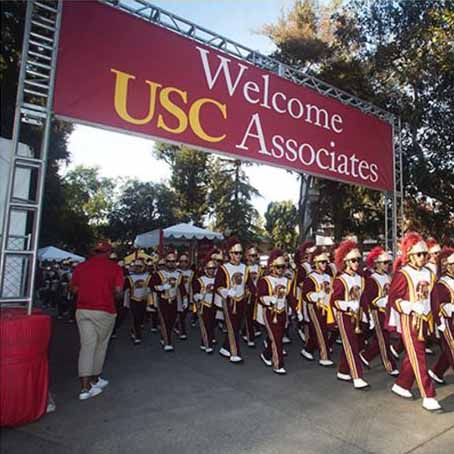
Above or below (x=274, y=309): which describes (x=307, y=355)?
below

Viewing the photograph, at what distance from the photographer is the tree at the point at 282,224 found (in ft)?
106

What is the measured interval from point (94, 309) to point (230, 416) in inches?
74.6

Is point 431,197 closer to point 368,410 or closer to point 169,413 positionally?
point 368,410

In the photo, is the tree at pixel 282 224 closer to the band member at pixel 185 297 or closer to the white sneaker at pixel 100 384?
the band member at pixel 185 297

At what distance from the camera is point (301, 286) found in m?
7.46

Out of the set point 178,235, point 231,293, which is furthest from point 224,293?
point 178,235

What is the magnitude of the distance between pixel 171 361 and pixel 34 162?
359 centimetres

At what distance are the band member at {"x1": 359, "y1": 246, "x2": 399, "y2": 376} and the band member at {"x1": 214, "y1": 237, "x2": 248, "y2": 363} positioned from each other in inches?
75.3

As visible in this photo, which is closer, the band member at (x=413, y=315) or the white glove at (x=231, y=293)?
the band member at (x=413, y=315)

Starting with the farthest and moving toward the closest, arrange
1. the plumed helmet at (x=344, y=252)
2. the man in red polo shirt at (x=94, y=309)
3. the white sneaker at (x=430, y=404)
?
the plumed helmet at (x=344, y=252) < the man in red polo shirt at (x=94, y=309) < the white sneaker at (x=430, y=404)

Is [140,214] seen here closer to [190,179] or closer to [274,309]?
→ [190,179]

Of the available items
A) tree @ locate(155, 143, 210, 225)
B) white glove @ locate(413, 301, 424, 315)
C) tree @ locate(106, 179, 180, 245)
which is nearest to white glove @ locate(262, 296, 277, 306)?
white glove @ locate(413, 301, 424, 315)

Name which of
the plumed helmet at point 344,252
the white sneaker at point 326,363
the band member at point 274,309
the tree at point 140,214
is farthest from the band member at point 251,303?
the tree at point 140,214

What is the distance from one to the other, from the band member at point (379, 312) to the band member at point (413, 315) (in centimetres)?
90
